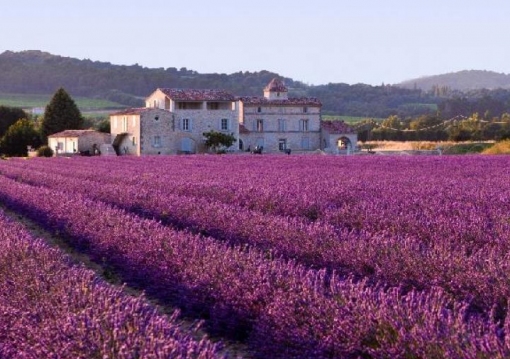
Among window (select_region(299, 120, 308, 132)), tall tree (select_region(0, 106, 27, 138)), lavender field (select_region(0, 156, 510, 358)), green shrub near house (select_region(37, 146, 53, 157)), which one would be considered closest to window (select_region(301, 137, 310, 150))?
window (select_region(299, 120, 308, 132))

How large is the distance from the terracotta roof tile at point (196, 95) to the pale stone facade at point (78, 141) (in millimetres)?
4853

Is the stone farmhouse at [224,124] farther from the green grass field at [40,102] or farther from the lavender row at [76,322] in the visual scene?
the green grass field at [40,102]

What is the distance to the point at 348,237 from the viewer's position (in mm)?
6977

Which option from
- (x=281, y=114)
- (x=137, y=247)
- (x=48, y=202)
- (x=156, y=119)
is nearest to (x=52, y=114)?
(x=156, y=119)

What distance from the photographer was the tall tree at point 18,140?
52.4 m

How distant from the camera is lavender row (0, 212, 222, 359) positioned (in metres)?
3.48

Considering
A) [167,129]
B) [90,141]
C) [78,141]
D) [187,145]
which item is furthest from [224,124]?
[78,141]

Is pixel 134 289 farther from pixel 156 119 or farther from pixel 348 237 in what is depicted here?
pixel 156 119

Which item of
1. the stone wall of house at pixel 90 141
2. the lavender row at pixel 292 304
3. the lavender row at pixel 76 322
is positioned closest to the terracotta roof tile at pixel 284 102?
the stone wall of house at pixel 90 141

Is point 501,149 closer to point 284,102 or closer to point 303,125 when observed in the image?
point 303,125

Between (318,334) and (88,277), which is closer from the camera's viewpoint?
(318,334)

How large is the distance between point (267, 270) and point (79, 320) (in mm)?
1723

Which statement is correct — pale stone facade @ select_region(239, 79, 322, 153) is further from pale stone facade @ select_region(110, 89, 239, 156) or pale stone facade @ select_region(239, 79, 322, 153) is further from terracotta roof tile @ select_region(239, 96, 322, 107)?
pale stone facade @ select_region(110, 89, 239, 156)

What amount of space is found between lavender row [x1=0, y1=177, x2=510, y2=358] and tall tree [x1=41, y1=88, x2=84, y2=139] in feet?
164
